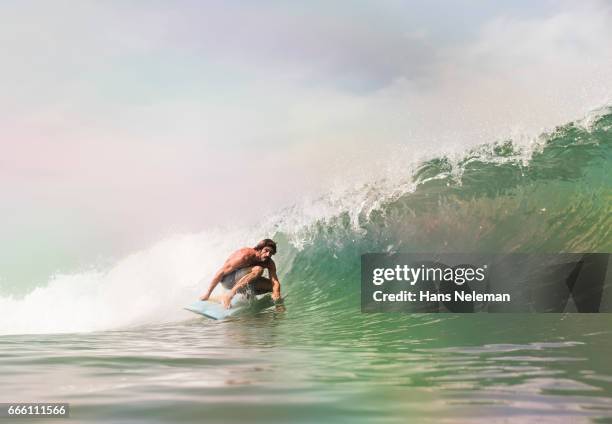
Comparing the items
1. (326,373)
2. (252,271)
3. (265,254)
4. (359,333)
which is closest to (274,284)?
(252,271)

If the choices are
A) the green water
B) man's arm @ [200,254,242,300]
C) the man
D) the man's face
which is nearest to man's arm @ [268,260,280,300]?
the man

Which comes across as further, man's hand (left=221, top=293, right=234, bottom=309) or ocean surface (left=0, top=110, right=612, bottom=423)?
man's hand (left=221, top=293, right=234, bottom=309)

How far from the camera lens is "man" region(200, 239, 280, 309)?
30.7 ft

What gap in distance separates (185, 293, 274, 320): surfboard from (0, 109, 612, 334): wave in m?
1.38

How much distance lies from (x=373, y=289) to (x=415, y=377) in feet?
19.2

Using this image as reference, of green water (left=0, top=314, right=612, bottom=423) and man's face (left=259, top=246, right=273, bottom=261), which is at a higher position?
man's face (left=259, top=246, right=273, bottom=261)

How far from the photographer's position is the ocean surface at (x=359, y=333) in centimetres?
364

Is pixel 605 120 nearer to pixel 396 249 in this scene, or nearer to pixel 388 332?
pixel 396 249

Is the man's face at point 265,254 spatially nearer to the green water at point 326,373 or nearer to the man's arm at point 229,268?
the man's arm at point 229,268

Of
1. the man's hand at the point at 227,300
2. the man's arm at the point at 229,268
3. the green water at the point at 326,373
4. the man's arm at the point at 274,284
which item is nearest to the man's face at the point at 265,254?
the man's arm at the point at 274,284

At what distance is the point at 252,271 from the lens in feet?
30.8

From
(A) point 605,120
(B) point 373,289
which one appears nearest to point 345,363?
(B) point 373,289

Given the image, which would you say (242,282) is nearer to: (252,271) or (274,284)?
(252,271)

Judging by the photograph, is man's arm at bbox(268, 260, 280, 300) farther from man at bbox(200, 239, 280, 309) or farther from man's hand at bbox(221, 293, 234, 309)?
man's hand at bbox(221, 293, 234, 309)
